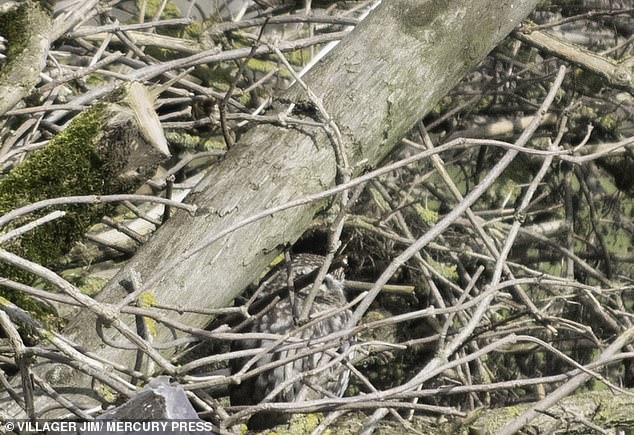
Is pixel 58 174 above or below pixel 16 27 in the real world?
below

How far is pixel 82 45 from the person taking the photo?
3.92 metres

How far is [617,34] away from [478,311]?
288cm

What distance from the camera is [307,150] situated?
2980mm

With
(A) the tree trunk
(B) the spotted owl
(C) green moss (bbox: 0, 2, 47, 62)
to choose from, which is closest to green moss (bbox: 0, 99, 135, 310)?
(A) the tree trunk

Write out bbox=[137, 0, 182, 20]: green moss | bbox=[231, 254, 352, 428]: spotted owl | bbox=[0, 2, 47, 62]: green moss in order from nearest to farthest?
bbox=[0, 2, 47, 62]: green moss < bbox=[231, 254, 352, 428]: spotted owl < bbox=[137, 0, 182, 20]: green moss

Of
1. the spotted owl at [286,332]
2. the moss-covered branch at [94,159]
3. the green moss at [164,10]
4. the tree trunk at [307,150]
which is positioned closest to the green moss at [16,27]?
the moss-covered branch at [94,159]

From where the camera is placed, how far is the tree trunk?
9.24 ft

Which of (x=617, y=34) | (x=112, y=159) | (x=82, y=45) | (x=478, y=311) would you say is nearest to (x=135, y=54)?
(x=82, y=45)

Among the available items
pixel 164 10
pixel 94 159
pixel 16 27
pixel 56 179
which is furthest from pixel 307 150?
pixel 164 10

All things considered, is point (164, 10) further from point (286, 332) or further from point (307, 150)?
point (307, 150)

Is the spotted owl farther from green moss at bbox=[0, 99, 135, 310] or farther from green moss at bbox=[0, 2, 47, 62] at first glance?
green moss at bbox=[0, 2, 47, 62]

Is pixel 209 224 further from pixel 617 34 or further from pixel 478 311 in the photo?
pixel 617 34

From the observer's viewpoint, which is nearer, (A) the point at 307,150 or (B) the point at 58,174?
(B) the point at 58,174

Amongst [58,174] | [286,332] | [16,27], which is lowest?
[286,332]
